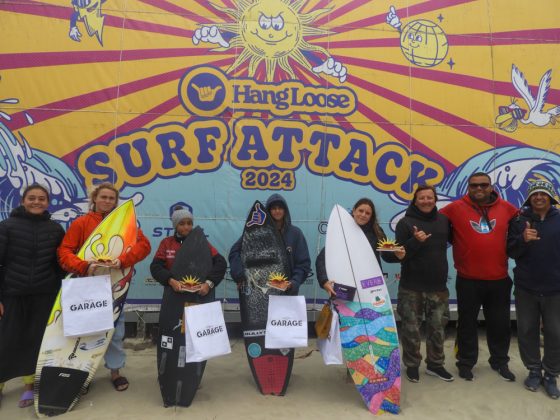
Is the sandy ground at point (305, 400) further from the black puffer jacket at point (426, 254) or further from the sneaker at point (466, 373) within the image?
the black puffer jacket at point (426, 254)

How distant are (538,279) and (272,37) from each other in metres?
3.32

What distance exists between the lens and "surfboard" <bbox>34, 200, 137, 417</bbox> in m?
2.35

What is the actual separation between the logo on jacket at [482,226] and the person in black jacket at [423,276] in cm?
21

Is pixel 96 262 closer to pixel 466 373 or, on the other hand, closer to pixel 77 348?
pixel 77 348

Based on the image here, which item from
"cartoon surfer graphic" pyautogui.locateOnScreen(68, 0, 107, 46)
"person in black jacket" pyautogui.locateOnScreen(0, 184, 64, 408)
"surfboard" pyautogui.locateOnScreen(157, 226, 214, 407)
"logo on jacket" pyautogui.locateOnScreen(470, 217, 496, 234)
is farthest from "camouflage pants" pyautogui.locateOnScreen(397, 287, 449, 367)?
"cartoon surfer graphic" pyautogui.locateOnScreen(68, 0, 107, 46)

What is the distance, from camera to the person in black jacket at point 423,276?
2.75 metres

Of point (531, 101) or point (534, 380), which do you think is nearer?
Answer: point (534, 380)

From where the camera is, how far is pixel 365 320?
263cm

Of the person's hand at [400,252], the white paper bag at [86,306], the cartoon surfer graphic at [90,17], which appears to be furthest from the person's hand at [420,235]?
the cartoon surfer graphic at [90,17]

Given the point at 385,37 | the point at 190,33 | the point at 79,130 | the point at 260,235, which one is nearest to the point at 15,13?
the point at 79,130

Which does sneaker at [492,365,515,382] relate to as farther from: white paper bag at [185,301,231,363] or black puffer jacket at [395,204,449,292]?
white paper bag at [185,301,231,363]

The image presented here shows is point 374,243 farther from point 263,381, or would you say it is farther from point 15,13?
point 15,13

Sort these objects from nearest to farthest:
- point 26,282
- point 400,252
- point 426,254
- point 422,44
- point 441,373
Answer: point 26,282 < point 400,252 < point 426,254 < point 441,373 < point 422,44

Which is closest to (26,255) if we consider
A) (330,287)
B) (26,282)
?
(26,282)
